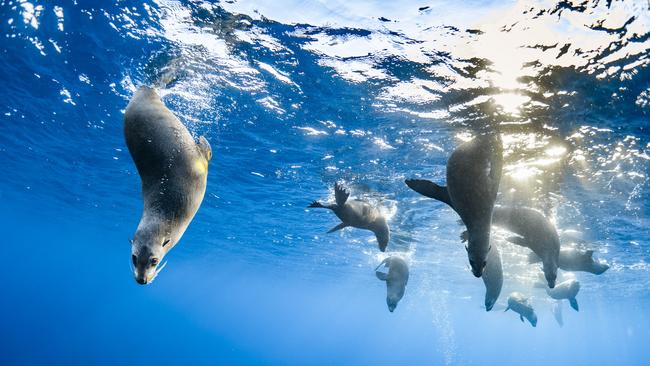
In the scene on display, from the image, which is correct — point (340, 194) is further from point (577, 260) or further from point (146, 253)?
point (577, 260)

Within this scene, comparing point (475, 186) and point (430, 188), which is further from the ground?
point (475, 186)

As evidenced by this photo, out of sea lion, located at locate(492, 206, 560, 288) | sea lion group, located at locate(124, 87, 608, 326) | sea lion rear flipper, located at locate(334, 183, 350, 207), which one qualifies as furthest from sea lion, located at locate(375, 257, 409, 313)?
sea lion group, located at locate(124, 87, 608, 326)

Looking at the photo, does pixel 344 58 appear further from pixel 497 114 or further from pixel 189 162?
pixel 189 162

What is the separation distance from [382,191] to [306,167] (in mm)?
3219

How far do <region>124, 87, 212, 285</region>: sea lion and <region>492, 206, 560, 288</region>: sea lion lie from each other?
200 inches

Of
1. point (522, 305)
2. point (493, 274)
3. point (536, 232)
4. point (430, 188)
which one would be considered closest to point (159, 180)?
point (430, 188)

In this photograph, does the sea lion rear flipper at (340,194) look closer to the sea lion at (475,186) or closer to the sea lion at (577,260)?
the sea lion at (475,186)

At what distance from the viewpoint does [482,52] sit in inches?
288

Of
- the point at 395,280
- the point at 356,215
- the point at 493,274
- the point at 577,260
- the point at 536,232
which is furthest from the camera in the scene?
the point at 395,280

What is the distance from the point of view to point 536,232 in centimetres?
612

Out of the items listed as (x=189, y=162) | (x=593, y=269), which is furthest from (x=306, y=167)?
(x=189, y=162)

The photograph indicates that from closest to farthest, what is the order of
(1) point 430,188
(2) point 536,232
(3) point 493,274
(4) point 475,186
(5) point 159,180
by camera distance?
(5) point 159,180
(4) point 475,186
(1) point 430,188
(2) point 536,232
(3) point 493,274

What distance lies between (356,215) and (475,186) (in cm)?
402

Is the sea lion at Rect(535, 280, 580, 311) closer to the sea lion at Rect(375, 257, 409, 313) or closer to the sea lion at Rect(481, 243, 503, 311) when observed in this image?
the sea lion at Rect(375, 257, 409, 313)
